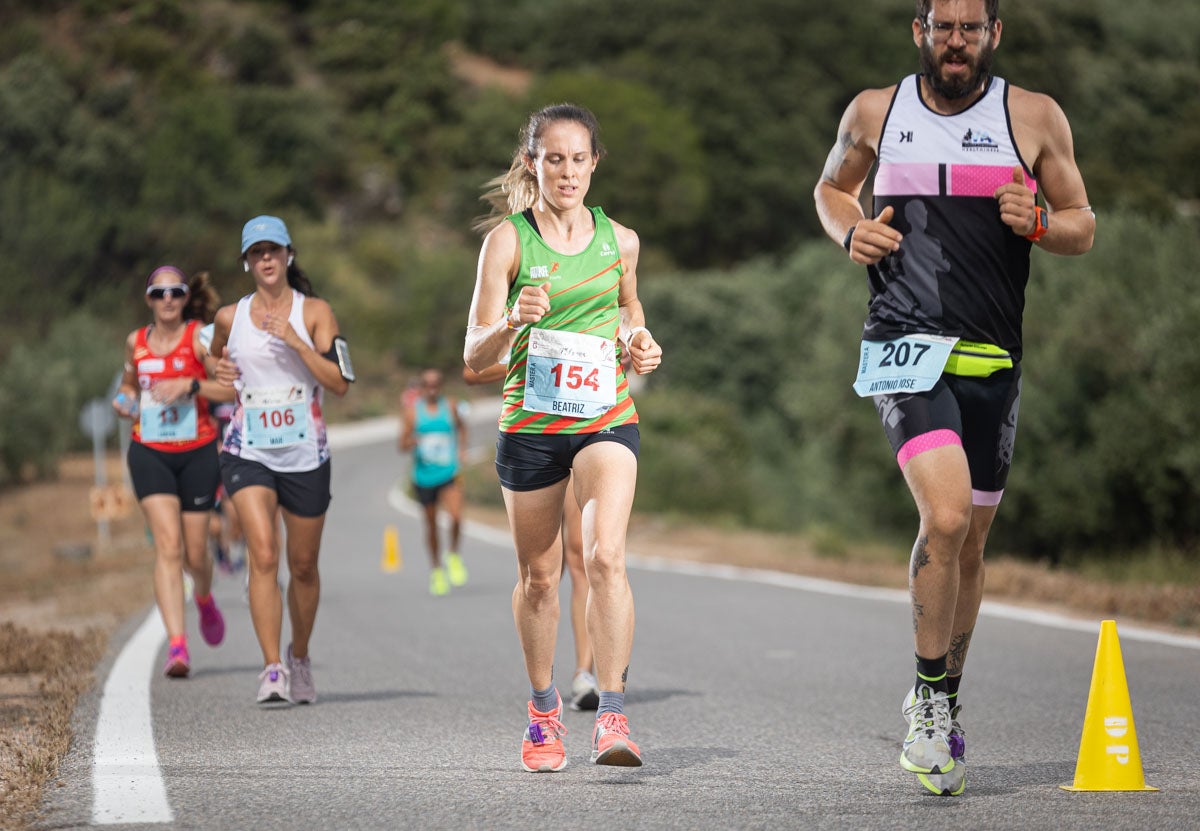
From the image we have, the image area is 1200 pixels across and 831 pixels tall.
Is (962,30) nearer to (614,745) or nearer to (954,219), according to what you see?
(954,219)

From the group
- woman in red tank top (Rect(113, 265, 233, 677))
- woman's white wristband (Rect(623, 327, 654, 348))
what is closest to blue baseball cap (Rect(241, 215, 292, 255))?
woman in red tank top (Rect(113, 265, 233, 677))

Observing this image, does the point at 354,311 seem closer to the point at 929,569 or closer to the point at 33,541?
the point at 33,541

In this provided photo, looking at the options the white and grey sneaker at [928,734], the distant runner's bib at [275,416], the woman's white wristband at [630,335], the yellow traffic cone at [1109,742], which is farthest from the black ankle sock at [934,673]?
the distant runner's bib at [275,416]

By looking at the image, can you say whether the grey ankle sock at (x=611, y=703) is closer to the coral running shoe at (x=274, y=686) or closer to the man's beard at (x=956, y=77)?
the man's beard at (x=956, y=77)

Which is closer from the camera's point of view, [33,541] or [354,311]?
[33,541]

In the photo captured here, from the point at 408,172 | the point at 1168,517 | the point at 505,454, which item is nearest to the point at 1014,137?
the point at 505,454

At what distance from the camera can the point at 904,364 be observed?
5.73m

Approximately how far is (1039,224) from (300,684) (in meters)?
4.16

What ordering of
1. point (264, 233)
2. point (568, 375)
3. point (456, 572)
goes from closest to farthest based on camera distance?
point (568, 375), point (264, 233), point (456, 572)

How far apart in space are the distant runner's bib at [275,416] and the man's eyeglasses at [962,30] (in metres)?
3.70

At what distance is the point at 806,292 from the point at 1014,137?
60.8 m

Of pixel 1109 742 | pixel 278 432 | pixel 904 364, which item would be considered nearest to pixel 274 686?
pixel 278 432

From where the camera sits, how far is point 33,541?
32.4 m

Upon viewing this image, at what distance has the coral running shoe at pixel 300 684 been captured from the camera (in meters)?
8.04
